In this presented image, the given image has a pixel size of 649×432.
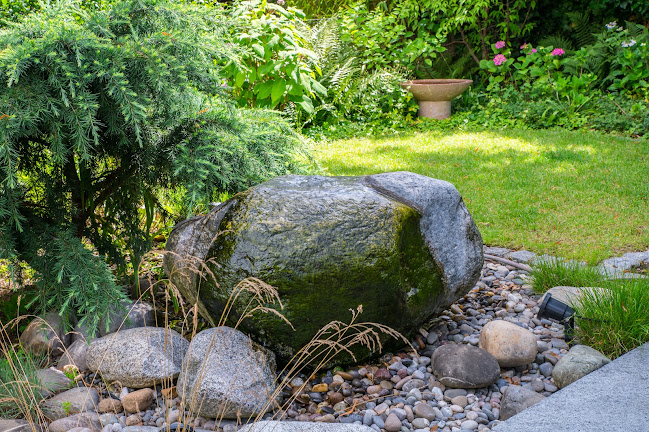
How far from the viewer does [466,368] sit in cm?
283

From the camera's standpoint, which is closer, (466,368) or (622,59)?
(466,368)

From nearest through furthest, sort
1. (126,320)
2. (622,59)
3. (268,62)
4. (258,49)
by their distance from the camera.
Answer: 1. (126,320)
2. (258,49)
3. (268,62)
4. (622,59)

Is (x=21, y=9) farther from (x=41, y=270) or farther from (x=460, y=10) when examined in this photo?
(x=460, y=10)

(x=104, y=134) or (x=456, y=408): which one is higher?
(x=104, y=134)

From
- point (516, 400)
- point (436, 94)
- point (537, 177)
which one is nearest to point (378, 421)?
point (516, 400)

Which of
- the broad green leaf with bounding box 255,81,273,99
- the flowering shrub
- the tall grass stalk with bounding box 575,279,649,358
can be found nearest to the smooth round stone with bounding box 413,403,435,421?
the tall grass stalk with bounding box 575,279,649,358

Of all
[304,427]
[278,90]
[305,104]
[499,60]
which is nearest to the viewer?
[304,427]

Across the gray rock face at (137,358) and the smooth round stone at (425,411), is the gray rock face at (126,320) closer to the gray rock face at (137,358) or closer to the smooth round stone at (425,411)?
Answer: the gray rock face at (137,358)

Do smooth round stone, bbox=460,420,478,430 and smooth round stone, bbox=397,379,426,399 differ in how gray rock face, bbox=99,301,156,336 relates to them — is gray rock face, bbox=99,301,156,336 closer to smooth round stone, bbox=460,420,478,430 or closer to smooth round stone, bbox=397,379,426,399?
smooth round stone, bbox=397,379,426,399

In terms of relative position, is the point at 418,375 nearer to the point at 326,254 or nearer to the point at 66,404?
the point at 326,254

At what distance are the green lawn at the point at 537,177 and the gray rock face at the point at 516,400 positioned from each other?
1.82m

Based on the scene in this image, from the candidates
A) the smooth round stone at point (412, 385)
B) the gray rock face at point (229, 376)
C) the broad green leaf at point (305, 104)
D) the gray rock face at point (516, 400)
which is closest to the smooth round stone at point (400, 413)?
the smooth round stone at point (412, 385)

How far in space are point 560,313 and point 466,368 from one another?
76 centimetres

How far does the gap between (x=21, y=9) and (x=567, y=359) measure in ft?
17.1
